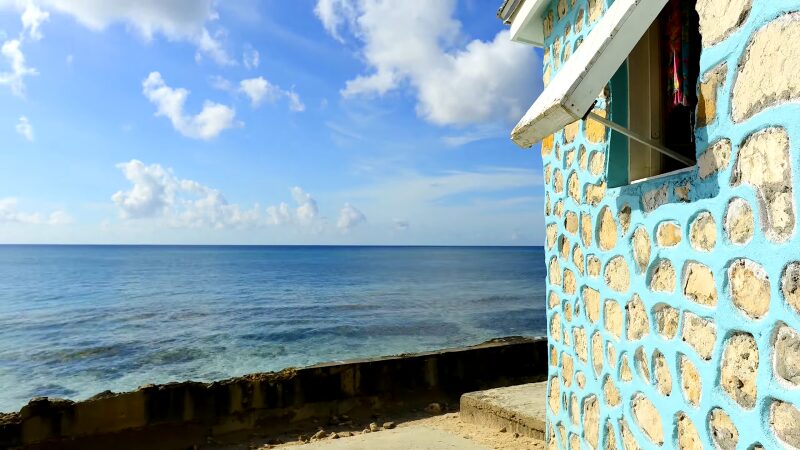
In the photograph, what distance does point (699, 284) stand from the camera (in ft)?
9.09

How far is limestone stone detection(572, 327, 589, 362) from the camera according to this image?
14.4 ft

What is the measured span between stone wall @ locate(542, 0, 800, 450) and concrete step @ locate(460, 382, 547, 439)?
10.3 ft

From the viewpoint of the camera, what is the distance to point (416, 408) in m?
11.7

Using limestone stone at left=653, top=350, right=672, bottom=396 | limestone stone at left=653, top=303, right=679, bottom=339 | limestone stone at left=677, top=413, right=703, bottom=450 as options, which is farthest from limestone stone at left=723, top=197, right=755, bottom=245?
limestone stone at left=677, top=413, right=703, bottom=450

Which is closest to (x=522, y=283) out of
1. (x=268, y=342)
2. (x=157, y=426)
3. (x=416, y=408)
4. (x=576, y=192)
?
(x=268, y=342)

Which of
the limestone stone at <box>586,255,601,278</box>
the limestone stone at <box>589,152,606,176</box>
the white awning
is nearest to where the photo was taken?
the white awning

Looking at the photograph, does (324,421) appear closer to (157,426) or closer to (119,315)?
(157,426)

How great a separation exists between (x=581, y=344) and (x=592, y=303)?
457mm

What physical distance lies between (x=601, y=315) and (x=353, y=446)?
172 inches

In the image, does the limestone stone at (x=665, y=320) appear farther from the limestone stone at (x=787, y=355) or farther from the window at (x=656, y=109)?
the window at (x=656, y=109)

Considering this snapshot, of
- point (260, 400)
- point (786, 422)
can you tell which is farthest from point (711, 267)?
point (260, 400)

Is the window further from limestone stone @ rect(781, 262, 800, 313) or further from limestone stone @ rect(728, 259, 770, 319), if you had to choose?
limestone stone @ rect(781, 262, 800, 313)

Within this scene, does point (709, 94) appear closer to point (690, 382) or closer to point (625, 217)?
point (625, 217)

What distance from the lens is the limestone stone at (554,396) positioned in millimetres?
5152
